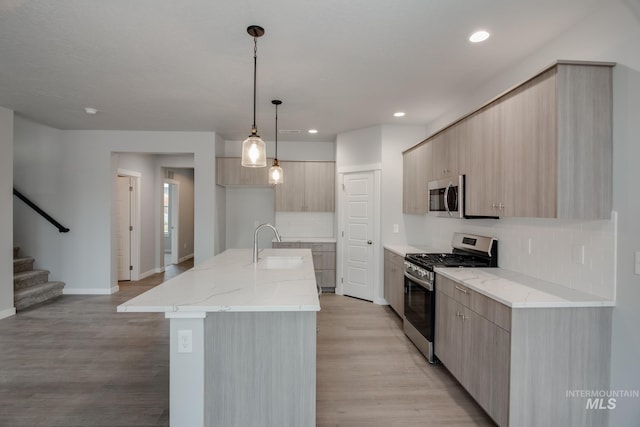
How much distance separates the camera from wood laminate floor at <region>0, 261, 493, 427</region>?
217 cm

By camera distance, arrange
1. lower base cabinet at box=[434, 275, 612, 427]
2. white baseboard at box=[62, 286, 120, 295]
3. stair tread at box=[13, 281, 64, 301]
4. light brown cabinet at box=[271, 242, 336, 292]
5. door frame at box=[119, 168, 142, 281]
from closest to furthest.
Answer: lower base cabinet at box=[434, 275, 612, 427], stair tread at box=[13, 281, 64, 301], white baseboard at box=[62, 286, 120, 295], light brown cabinet at box=[271, 242, 336, 292], door frame at box=[119, 168, 142, 281]

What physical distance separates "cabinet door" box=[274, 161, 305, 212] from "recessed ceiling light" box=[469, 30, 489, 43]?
3.59 metres

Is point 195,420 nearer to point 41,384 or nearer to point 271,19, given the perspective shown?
point 41,384

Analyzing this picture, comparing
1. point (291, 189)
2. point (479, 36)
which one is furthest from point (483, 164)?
point (291, 189)

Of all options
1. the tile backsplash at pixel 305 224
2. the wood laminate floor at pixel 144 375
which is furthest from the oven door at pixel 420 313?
the tile backsplash at pixel 305 224

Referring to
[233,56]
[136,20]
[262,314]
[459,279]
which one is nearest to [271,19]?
[233,56]

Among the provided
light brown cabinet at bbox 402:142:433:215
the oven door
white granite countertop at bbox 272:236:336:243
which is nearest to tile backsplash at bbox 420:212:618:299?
the oven door

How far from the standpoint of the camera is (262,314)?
1734 mm

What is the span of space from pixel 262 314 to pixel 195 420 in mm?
663

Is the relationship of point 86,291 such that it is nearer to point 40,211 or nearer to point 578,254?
point 40,211

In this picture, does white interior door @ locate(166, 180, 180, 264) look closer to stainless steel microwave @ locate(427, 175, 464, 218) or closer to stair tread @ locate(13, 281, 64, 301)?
stair tread @ locate(13, 281, 64, 301)

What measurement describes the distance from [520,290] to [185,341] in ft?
6.85

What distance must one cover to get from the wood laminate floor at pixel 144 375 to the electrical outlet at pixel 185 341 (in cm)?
84

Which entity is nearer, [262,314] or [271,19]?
[262,314]
